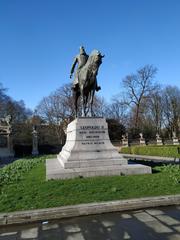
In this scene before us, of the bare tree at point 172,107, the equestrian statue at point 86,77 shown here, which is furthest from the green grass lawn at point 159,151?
the bare tree at point 172,107

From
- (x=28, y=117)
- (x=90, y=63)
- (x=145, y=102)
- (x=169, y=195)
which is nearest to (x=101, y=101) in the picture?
(x=145, y=102)

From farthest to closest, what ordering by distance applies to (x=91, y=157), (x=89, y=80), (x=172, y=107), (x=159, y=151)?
(x=172, y=107)
(x=159, y=151)
(x=89, y=80)
(x=91, y=157)

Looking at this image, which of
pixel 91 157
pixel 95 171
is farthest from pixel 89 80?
pixel 95 171

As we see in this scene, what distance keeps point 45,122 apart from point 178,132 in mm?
30704

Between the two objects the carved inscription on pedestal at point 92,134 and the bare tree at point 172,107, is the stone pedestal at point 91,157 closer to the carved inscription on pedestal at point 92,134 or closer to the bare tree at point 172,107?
the carved inscription on pedestal at point 92,134

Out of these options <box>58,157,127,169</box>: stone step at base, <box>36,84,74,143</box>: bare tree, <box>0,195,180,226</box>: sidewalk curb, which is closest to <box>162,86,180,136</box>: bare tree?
<box>36,84,74,143</box>: bare tree

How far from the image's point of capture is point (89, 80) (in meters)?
14.7

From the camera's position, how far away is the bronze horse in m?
14.3

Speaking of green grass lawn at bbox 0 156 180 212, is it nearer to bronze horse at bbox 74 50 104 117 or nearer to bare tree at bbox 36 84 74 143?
bronze horse at bbox 74 50 104 117

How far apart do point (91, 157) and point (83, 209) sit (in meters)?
5.90

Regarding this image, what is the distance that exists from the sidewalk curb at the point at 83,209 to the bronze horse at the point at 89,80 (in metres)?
7.70

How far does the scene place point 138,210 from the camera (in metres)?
7.18

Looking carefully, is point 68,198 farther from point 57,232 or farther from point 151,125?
point 151,125

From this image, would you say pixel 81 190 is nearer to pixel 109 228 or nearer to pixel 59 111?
pixel 109 228
